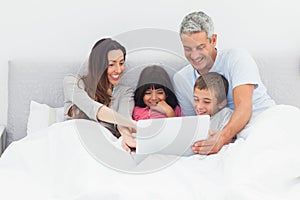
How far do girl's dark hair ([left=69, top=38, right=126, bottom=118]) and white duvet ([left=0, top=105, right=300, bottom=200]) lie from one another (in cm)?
27

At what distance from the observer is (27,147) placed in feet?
6.08

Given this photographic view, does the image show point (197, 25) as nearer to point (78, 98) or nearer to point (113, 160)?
point (78, 98)

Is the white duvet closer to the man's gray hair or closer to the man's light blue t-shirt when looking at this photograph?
the man's light blue t-shirt

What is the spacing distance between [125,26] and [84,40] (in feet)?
0.70

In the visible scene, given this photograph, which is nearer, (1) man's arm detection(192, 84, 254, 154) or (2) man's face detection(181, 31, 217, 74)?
(1) man's arm detection(192, 84, 254, 154)

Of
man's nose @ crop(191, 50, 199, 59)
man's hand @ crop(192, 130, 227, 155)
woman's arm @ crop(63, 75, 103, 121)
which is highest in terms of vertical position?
man's nose @ crop(191, 50, 199, 59)

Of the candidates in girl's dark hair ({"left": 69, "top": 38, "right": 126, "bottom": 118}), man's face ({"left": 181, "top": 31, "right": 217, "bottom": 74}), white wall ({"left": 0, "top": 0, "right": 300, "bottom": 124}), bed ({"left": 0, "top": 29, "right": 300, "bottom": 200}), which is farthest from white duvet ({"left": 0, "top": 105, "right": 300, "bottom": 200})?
white wall ({"left": 0, "top": 0, "right": 300, "bottom": 124})

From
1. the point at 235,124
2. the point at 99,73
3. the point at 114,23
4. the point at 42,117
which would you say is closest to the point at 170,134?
the point at 235,124

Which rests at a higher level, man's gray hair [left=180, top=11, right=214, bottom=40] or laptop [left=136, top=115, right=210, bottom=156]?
man's gray hair [left=180, top=11, right=214, bottom=40]

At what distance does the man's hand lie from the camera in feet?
6.38

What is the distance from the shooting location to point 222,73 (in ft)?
7.39

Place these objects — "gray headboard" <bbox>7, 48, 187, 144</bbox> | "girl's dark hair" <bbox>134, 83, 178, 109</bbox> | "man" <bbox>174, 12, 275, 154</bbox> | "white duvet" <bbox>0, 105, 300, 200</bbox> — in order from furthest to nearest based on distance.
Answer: "gray headboard" <bbox>7, 48, 187, 144</bbox> → "girl's dark hair" <bbox>134, 83, 178, 109</bbox> → "man" <bbox>174, 12, 275, 154</bbox> → "white duvet" <bbox>0, 105, 300, 200</bbox>

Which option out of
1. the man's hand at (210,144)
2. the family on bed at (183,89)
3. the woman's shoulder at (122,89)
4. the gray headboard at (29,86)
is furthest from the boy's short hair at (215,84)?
the gray headboard at (29,86)

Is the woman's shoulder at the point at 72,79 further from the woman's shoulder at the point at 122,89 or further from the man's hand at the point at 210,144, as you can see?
the man's hand at the point at 210,144
